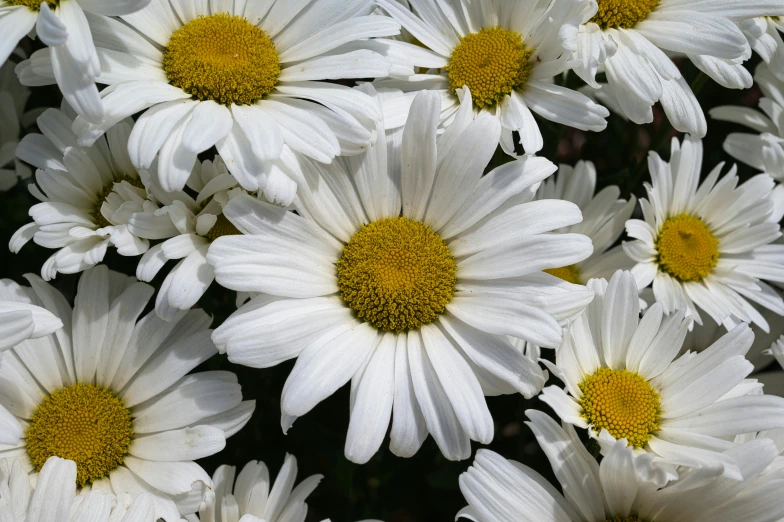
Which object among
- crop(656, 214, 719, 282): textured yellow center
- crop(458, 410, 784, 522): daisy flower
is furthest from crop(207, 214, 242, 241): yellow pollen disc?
crop(656, 214, 719, 282): textured yellow center

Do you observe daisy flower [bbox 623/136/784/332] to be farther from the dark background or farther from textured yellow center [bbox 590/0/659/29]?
textured yellow center [bbox 590/0/659/29]

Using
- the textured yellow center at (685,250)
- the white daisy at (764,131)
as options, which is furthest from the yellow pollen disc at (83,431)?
the white daisy at (764,131)

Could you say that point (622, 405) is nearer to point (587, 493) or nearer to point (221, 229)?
point (587, 493)

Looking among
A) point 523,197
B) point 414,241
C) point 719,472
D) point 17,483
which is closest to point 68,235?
point 17,483

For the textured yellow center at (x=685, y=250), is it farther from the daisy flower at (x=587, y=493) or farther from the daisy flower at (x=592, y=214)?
the daisy flower at (x=587, y=493)

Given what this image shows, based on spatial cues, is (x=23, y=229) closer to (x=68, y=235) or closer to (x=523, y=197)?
(x=68, y=235)
